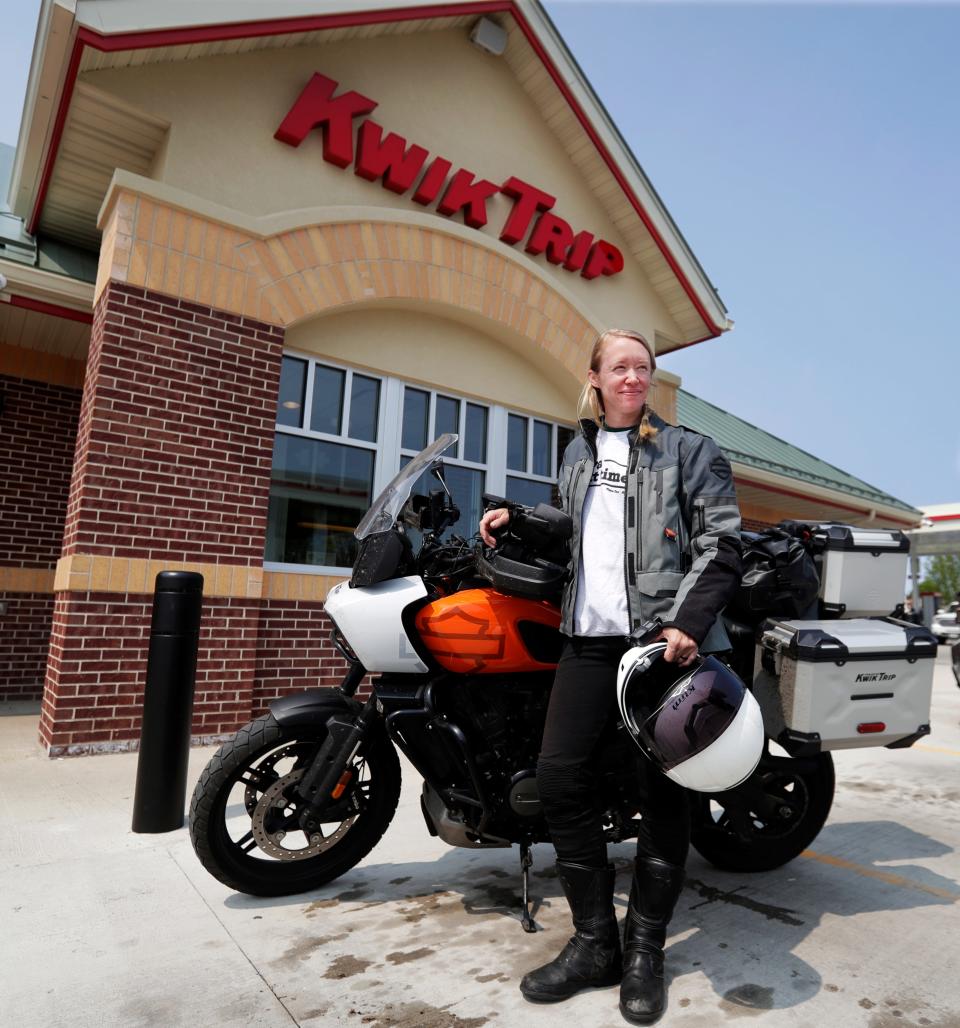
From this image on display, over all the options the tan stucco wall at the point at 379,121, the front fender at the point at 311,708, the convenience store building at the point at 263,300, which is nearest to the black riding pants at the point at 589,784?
the front fender at the point at 311,708

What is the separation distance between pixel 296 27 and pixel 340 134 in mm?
818

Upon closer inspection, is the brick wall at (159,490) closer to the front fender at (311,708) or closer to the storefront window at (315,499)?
the storefront window at (315,499)

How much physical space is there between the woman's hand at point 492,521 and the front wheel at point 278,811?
34.8 inches

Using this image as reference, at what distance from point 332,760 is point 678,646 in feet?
4.28

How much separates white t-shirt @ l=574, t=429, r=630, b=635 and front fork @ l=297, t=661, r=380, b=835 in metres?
A: 0.87

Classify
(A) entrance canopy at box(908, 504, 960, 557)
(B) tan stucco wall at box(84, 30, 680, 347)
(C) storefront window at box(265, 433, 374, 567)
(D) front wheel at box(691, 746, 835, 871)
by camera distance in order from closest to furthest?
(D) front wheel at box(691, 746, 835, 871) → (B) tan stucco wall at box(84, 30, 680, 347) → (C) storefront window at box(265, 433, 374, 567) → (A) entrance canopy at box(908, 504, 960, 557)

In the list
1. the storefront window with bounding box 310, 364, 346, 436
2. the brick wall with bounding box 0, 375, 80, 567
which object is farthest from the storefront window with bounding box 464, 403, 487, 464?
the brick wall with bounding box 0, 375, 80, 567

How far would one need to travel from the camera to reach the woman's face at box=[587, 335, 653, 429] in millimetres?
2402

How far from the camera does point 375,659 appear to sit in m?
2.52

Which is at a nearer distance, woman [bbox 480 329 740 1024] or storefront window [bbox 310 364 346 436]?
woman [bbox 480 329 740 1024]

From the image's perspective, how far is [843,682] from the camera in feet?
8.21

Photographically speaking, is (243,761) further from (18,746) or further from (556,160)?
(556,160)

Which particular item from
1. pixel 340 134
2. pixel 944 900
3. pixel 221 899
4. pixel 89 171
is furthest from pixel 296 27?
pixel 944 900

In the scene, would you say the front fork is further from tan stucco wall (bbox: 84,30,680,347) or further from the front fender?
tan stucco wall (bbox: 84,30,680,347)
